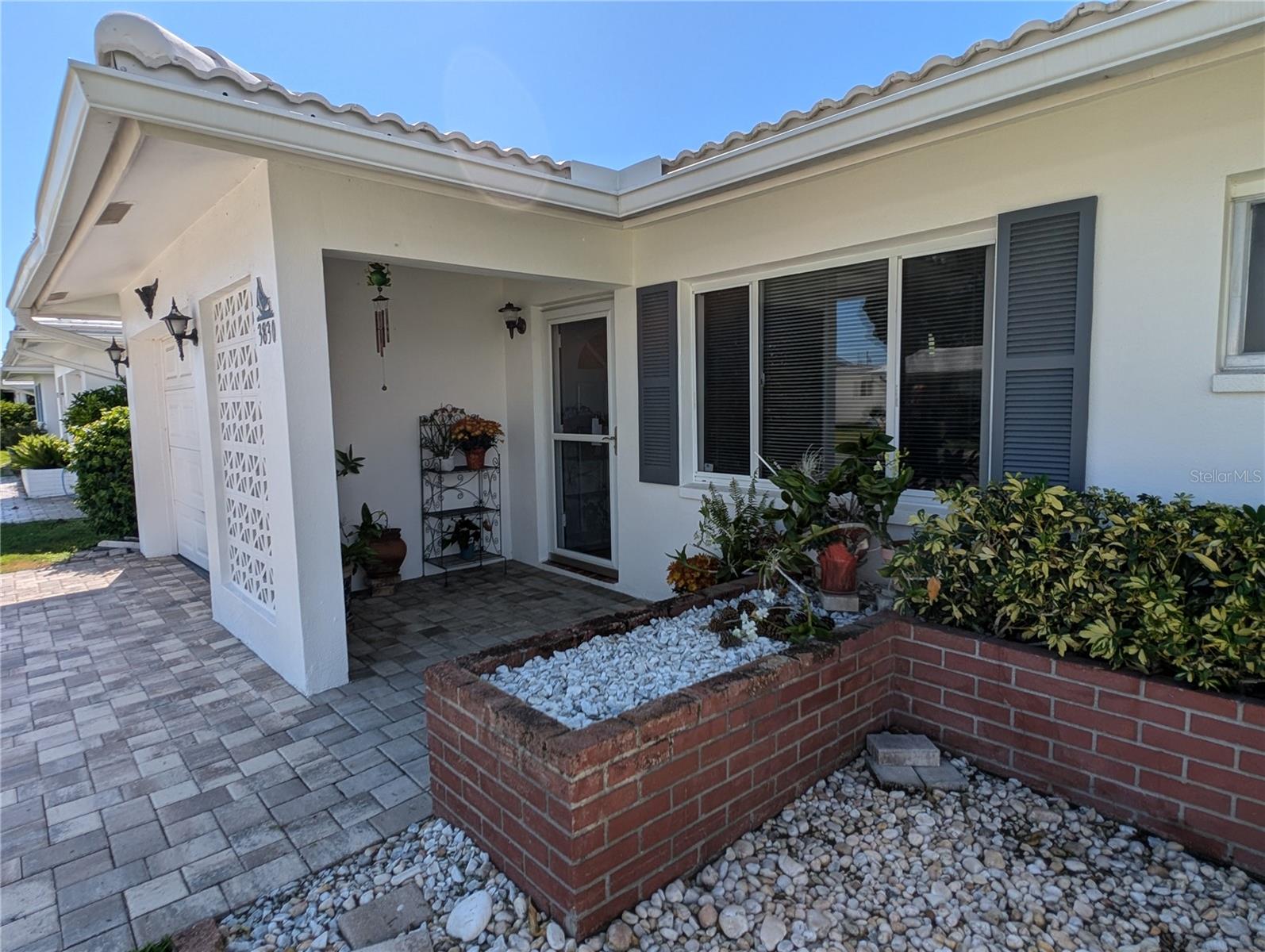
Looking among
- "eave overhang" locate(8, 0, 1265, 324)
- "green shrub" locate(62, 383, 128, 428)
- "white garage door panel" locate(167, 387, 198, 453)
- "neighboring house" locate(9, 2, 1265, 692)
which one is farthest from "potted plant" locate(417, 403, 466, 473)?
"green shrub" locate(62, 383, 128, 428)

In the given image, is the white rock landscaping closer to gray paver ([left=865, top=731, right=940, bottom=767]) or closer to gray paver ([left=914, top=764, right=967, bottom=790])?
gray paver ([left=914, top=764, right=967, bottom=790])

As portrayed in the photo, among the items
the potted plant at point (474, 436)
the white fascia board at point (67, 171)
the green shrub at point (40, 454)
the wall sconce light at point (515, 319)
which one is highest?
the white fascia board at point (67, 171)

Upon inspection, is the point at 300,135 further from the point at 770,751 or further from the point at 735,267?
the point at 770,751

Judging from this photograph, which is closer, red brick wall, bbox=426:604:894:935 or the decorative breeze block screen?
red brick wall, bbox=426:604:894:935

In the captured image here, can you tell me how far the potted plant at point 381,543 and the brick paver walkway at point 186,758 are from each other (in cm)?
35

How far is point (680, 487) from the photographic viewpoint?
5.26 meters

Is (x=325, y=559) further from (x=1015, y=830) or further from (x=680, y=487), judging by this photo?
(x=1015, y=830)

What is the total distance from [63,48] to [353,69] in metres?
2.53

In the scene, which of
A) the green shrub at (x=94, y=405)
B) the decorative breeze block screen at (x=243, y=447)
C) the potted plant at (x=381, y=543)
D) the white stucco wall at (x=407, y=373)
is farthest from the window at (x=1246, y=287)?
the green shrub at (x=94, y=405)

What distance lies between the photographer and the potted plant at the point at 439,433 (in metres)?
6.47

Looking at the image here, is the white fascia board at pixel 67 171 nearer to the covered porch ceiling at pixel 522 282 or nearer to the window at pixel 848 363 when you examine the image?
the covered porch ceiling at pixel 522 282

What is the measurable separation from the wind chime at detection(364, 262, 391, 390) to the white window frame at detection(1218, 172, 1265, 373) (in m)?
4.78

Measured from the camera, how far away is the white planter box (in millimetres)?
13352

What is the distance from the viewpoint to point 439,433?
21.5 ft
